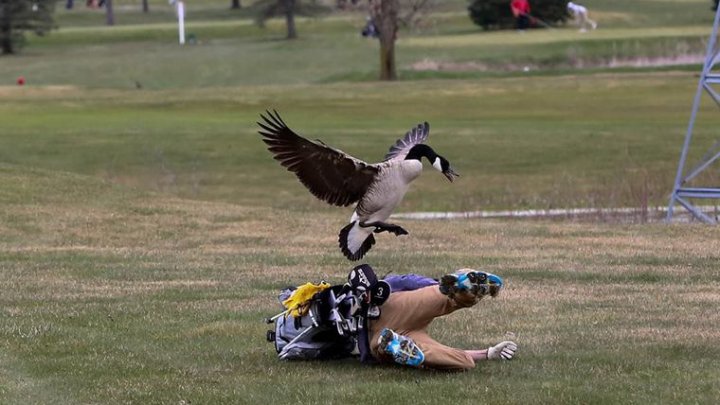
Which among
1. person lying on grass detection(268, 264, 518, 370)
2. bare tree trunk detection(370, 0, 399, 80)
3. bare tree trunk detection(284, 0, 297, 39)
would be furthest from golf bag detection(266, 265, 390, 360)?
bare tree trunk detection(284, 0, 297, 39)

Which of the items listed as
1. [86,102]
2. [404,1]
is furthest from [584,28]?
[86,102]

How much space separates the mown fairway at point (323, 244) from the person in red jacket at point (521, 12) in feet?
62.6

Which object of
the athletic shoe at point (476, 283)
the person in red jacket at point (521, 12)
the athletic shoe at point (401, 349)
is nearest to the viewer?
the athletic shoe at point (476, 283)

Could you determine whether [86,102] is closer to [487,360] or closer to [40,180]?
[40,180]

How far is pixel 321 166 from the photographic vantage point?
25.2 feet

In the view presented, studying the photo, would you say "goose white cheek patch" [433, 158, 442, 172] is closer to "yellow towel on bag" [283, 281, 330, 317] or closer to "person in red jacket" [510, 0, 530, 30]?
"yellow towel on bag" [283, 281, 330, 317]

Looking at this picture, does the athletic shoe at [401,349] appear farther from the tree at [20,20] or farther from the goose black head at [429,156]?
the tree at [20,20]

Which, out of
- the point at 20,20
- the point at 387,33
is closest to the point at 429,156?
the point at 387,33

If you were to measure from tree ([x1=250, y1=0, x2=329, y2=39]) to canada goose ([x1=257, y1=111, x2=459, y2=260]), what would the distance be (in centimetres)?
6691

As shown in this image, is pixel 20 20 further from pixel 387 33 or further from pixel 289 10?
pixel 387 33

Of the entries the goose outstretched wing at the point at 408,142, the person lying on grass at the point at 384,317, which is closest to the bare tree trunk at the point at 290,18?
the goose outstretched wing at the point at 408,142

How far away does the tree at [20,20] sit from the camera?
7138 centimetres

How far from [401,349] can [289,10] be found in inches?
2740

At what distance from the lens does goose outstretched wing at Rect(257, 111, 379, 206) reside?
7547 mm
